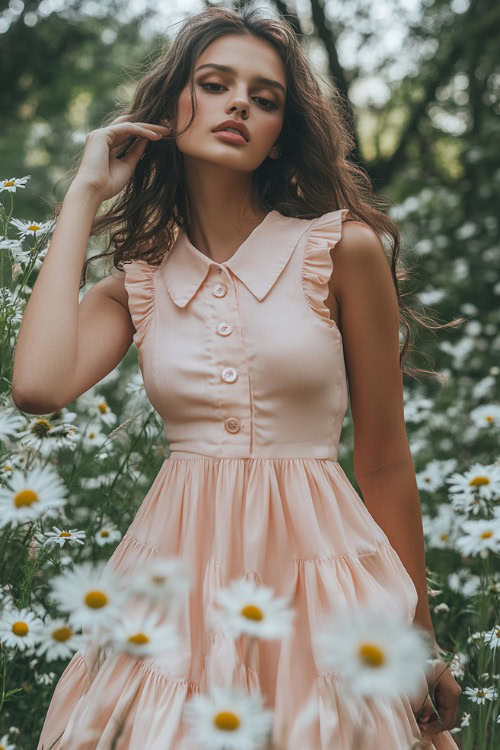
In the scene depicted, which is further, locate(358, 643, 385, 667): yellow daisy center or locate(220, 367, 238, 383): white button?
locate(220, 367, 238, 383): white button

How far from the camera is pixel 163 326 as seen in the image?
5.39ft

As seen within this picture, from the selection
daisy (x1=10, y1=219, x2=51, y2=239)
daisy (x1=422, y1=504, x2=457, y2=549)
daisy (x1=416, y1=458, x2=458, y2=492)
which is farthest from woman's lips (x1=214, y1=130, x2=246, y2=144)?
daisy (x1=416, y1=458, x2=458, y2=492)

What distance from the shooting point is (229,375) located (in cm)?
151

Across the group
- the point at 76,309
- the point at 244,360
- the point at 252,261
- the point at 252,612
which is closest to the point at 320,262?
the point at 252,261

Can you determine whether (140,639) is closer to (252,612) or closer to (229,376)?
(252,612)

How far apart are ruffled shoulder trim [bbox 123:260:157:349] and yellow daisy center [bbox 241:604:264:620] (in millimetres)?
917

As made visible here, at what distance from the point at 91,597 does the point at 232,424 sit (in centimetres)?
70

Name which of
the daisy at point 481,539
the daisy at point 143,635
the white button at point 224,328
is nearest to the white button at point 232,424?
the white button at point 224,328

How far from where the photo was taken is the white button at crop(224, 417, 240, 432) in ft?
4.92

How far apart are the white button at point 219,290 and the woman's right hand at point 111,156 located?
0.97ft

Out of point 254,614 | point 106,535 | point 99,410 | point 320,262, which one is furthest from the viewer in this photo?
point 99,410

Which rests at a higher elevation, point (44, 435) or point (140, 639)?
point (140, 639)

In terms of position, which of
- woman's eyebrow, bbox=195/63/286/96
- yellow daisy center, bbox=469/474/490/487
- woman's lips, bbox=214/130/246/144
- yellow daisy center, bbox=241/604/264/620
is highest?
→ woman's eyebrow, bbox=195/63/286/96

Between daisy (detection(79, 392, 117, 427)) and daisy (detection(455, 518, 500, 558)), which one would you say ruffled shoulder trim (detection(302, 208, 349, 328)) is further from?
daisy (detection(79, 392, 117, 427))
